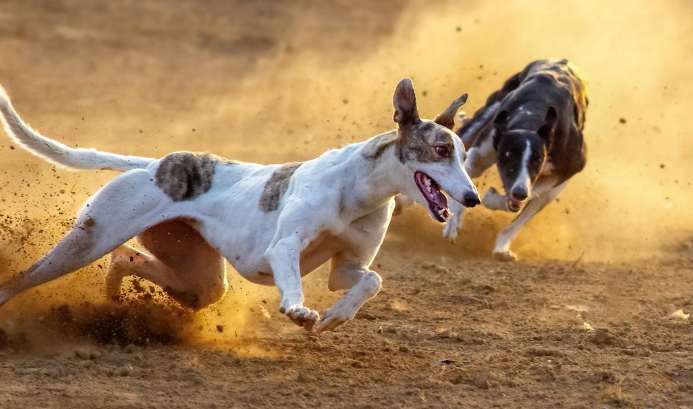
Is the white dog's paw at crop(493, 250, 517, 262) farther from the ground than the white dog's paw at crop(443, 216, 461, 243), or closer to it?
closer to it

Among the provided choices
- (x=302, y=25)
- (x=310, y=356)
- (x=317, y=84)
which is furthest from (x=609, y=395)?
(x=302, y=25)

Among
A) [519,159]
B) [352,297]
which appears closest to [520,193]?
[519,159]

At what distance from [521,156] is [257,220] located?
3.67 m

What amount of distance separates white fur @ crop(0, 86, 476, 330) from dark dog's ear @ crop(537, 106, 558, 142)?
3.57 m

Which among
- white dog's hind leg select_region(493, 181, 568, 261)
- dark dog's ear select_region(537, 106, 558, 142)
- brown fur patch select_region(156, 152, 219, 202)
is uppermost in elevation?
brown fur patch select_region(156, 152, 219, 202)

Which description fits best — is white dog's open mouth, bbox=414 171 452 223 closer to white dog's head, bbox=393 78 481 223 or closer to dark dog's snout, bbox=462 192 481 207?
white dog's head, bbox=393 78 481 223

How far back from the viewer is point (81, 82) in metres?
16.0

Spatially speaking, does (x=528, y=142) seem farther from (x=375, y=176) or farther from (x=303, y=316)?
(x=303, y=316)

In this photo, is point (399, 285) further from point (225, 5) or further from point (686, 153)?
point (225, 5)

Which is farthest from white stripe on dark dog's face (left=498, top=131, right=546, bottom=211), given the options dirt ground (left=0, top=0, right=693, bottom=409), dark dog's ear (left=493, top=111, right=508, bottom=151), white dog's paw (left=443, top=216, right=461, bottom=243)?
dirt ground (left=0, top=0, right=693, bottom=409)

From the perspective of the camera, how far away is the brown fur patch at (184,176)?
6.80 metres

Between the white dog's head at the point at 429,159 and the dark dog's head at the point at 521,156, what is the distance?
341cm

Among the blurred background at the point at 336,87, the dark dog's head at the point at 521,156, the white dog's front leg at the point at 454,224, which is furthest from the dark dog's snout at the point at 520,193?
the blurred background at the point at 336,87

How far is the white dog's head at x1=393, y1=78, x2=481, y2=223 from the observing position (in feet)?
19.7
